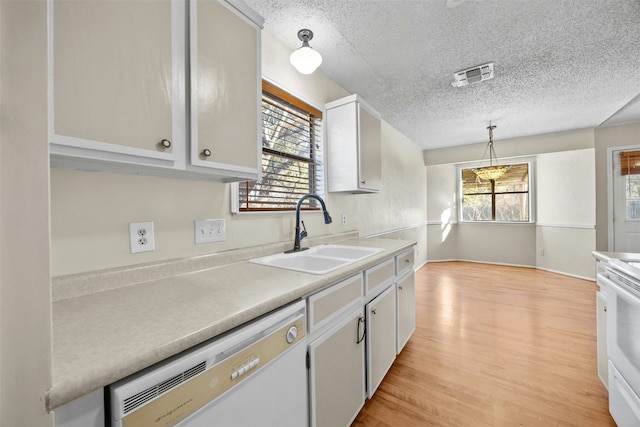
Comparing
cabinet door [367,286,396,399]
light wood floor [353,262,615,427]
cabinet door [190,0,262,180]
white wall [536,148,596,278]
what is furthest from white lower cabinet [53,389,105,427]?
white wall [536,148,596,278]

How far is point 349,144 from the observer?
7.34 ft

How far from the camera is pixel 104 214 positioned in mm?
1017

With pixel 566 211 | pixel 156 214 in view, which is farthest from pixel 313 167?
pixel 566 211

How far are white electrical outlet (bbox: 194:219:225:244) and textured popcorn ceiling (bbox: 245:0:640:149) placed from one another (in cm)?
130

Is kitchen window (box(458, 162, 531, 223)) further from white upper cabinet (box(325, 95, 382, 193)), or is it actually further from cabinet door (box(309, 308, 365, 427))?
cabinet door (box(309, 308, 365, 427))

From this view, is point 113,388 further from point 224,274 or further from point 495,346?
point 495,346

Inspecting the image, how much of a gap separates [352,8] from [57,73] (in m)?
1.52

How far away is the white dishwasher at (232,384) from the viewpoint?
21.9 inches

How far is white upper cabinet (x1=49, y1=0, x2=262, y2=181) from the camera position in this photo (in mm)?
737

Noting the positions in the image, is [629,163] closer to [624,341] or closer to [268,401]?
[624,341]

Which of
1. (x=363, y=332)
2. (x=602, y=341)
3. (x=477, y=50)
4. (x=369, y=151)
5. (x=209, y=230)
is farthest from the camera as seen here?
(x=369, y=151)

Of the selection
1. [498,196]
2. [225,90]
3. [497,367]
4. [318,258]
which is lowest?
[497,367]

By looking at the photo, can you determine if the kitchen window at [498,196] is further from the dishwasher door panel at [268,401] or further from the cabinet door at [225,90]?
the dishwasher door panel at [268,401]

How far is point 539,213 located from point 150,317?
238 inches
